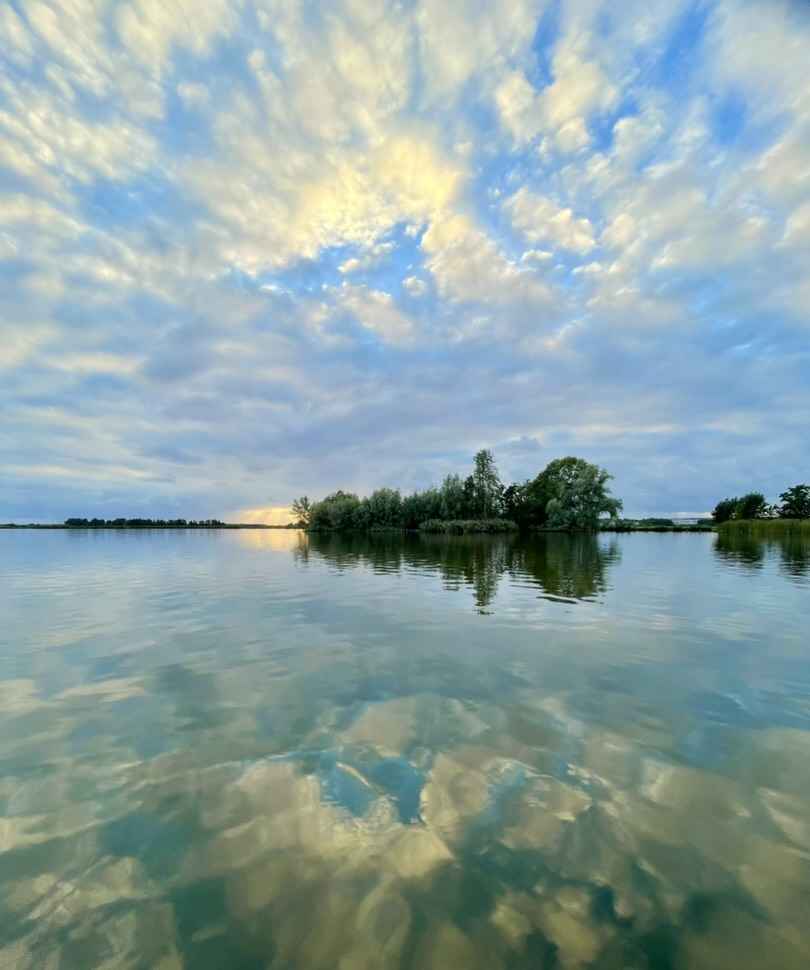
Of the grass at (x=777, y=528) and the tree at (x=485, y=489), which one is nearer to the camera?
the grass at (x=777, y=528)

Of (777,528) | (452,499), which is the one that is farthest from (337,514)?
(777,528)

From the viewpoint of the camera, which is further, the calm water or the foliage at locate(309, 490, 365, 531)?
the foliage at locate(309, 490, 365, 531)

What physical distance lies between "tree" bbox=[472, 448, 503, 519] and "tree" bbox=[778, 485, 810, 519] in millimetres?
110499

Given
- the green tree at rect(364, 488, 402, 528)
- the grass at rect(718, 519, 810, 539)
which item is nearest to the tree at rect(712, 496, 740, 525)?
the grass at rect(718, 519, 810, 539)

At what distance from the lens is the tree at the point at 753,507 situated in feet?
513

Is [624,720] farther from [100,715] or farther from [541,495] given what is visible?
[541,495]

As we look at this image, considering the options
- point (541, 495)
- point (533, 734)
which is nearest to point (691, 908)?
point (533, 734)

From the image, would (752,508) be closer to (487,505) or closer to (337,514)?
(487,505)

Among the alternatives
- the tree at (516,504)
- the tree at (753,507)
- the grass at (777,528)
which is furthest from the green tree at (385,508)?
the tree at (753,507)

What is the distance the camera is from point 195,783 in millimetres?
5953

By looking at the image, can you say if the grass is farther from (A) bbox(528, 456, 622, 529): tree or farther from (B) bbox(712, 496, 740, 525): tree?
(B) bbox(712, 496, 740, 525): tree

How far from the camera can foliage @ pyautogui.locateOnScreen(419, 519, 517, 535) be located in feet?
400

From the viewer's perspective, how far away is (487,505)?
129 meters

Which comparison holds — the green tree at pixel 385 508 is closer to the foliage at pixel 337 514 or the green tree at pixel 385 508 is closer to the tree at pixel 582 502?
the foliage at pixel 337 514
